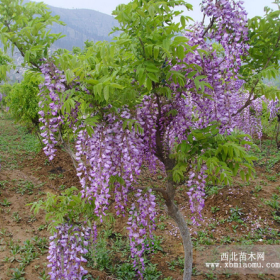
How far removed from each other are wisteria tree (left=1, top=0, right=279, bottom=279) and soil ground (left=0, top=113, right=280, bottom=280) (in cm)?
64

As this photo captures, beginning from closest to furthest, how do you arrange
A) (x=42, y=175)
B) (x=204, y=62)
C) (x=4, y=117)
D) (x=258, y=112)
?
(x=204, y=62) < (x=42, y=175) < (x=258, y=112) < (x=4, y=117)

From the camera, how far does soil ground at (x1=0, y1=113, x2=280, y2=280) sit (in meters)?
4.32

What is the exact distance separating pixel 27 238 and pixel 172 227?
3348 mm

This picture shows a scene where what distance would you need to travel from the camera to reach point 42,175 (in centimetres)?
845

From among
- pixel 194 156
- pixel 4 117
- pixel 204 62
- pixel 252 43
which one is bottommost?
pixel 194 156

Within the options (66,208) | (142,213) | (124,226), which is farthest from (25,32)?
(124,226)

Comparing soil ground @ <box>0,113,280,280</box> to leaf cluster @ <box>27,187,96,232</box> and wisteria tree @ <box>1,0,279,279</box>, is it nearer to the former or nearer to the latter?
leaf cluster @ <box>27,187,96,232</box>

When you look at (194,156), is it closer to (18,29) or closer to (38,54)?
(38,54)

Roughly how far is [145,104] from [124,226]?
389 centimetres

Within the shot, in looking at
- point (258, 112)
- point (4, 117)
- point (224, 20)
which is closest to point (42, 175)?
point (224, 20)

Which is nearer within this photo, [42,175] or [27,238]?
[27,238]

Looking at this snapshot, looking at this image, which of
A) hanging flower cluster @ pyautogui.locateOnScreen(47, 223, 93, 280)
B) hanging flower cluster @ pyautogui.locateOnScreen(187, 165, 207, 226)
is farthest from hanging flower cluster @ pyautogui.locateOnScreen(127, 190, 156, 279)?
hanging flower cluster @ pyautogui.locateOnScreen(47, 223, 93, 280)

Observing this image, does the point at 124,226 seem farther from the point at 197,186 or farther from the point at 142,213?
the point at 197,186

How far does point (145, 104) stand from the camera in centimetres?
284
